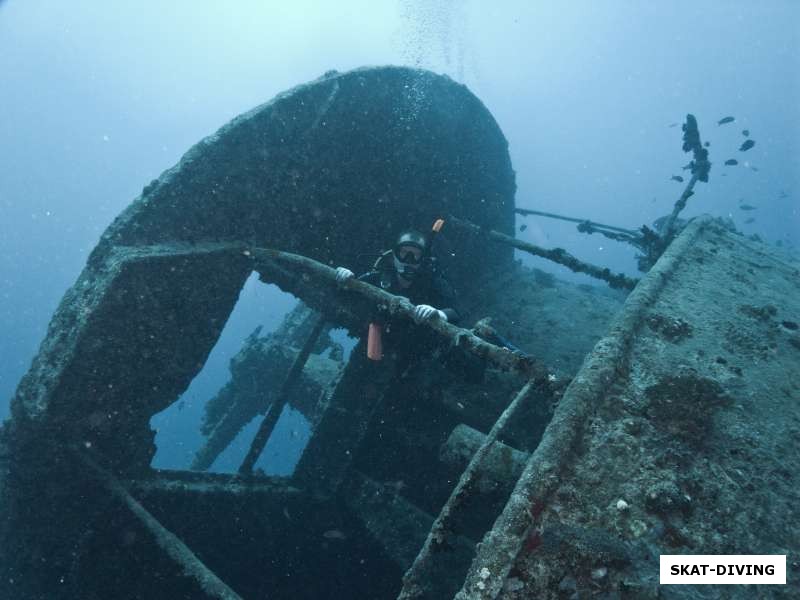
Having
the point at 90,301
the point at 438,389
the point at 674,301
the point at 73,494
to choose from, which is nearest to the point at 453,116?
the point at 438,389

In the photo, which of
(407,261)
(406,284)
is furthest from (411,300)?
(407,261)

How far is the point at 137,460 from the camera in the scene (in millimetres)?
4004

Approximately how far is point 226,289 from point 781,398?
14.1ft

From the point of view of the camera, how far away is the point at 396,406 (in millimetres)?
5336

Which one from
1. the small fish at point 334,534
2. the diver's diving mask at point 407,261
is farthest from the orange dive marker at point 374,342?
the small fish at point 334,534

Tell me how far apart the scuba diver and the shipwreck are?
0.47m

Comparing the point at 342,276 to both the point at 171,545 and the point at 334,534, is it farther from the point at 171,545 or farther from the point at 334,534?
the point at 334,534

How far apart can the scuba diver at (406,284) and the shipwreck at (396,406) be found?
47cm

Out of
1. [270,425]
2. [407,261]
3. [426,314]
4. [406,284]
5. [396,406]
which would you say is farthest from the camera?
[270,425]

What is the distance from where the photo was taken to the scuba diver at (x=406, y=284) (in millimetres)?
5012

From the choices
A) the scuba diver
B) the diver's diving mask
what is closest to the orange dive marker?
the scuba diver

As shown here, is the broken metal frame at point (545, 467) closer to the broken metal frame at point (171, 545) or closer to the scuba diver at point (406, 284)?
the broken metal frame at point (171, 545)

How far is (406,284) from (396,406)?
1493mm

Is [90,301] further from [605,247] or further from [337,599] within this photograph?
[605,247]
